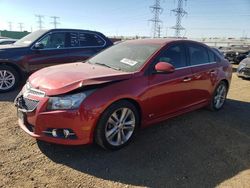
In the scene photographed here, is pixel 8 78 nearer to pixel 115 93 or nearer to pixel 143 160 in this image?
pixel 115 93

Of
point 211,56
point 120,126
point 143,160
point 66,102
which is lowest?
point 143,160

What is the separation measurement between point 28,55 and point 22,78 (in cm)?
63

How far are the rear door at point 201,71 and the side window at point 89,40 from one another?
145 inches

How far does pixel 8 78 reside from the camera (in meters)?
7.02

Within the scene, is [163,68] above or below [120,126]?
above

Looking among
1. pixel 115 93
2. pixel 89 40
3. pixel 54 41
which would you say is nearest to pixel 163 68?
pixel 115 93

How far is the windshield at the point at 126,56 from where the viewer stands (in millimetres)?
4344

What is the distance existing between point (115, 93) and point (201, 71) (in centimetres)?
234

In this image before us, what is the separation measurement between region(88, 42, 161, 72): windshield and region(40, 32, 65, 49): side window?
2.90 m

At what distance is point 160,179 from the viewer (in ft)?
10.8

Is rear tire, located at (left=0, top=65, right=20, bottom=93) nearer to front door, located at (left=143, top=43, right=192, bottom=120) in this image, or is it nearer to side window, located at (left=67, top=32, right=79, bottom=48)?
side window, located at (left=67, top=32, right=79, bottom=48)

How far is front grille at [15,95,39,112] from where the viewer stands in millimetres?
3625

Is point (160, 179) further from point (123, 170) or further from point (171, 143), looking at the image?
point (171, 143)

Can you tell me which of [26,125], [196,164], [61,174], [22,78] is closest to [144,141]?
[196,164]
